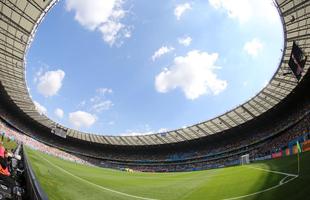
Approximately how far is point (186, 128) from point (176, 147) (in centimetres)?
926

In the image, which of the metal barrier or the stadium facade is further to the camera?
the stadium facade

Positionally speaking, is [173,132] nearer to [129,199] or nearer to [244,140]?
[244,140]

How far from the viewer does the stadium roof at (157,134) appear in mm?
36031

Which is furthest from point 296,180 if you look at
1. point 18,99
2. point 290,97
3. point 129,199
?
point 18,99

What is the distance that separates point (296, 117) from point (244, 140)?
15864 millimetres

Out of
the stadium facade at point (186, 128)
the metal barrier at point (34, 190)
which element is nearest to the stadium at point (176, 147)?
the metal barrier at point (34, 190)

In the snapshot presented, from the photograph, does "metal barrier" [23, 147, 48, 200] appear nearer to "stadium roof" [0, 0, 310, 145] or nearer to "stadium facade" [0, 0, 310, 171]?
"stadium roof" [0, 0, 310, 145]

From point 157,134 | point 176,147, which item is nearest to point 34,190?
point 157,134

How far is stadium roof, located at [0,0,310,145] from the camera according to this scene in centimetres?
3603

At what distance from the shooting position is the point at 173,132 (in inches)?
2793

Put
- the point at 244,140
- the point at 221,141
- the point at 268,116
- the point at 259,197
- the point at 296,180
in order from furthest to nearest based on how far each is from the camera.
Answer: the point at 221,141, the point at 244,140, the point at 268,116, the point at 296,180, the point at 259,197

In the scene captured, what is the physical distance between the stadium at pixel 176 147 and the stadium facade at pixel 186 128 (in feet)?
0.60

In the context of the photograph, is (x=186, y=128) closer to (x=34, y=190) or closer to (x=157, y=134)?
(x=157, y=134)

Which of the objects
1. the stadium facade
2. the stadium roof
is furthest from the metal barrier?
the stadium facade
